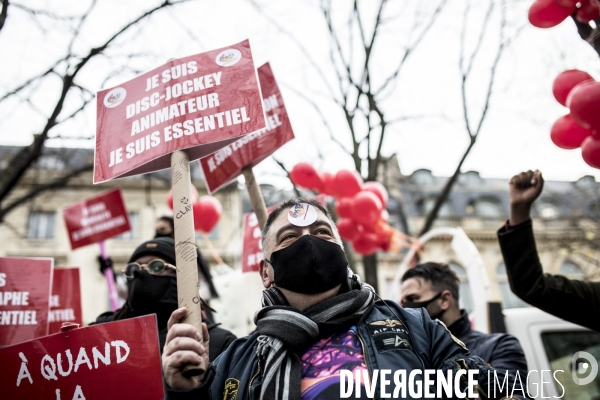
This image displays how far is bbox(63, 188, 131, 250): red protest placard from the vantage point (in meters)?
5.11

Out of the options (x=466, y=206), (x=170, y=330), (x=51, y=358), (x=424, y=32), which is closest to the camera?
(x=170, y=330)

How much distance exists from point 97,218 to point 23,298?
2354 millimetres

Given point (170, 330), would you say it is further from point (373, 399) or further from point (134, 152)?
point (134, 152)

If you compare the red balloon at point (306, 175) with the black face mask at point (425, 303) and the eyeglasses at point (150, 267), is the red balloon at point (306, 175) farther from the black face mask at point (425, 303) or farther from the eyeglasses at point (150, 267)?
the eyeglasses at point (150, 267)

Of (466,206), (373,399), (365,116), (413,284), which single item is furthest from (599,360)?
(466,206)

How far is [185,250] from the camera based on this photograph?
5.85 feet

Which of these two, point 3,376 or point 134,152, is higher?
point 134,152

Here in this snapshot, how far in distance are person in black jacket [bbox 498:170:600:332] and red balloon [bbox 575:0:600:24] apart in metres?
0.98

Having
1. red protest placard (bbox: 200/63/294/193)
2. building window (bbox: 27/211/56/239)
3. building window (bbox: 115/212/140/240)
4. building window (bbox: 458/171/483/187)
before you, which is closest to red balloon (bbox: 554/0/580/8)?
red protest placard (bbox: 200/63/294/193)

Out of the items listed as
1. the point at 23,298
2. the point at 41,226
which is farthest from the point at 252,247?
the point at 41,226

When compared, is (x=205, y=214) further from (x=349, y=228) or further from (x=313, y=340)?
(x=313, y=340)

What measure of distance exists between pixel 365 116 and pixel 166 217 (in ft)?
15.8

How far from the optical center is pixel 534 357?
3.41 m

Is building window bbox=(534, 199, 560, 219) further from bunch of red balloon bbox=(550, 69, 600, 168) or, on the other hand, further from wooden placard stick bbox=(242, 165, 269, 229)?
wooden placard stick bbox=(242, 165, 269, 229)
